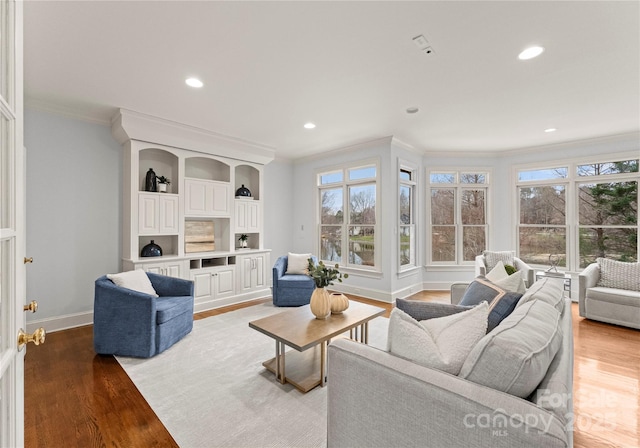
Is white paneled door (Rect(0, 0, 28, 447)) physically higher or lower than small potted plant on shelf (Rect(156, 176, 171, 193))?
lower

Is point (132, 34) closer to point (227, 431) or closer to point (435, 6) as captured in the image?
point (435, 6)

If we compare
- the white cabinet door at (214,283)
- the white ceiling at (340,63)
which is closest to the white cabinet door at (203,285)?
the white cabinet door at (214,283)

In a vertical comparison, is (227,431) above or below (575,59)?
below

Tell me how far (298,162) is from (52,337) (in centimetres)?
475

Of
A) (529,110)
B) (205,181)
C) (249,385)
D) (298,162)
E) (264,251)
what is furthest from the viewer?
(298,162)

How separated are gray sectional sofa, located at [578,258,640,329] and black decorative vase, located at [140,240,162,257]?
589cm

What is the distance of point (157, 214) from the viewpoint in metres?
4.04

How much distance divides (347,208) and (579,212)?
12.8ft

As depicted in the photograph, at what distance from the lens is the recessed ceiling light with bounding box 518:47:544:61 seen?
230 cm

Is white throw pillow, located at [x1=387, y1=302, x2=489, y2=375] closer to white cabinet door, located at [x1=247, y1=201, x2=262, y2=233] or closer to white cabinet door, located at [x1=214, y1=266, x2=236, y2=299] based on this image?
white cabinet door, located at [x1=214, y1=266, x2=236, y2=299]

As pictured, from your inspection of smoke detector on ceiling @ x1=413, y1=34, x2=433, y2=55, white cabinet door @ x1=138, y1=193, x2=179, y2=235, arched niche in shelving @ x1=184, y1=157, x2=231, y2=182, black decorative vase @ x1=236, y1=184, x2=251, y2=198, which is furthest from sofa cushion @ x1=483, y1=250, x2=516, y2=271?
white cabinet door @ x1=138, y1=193, x2=179, y2=235

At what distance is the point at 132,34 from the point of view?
2.17m

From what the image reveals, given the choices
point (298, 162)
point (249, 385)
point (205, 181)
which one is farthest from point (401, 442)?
point (298, 162)

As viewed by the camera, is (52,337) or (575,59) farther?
(52,337)
